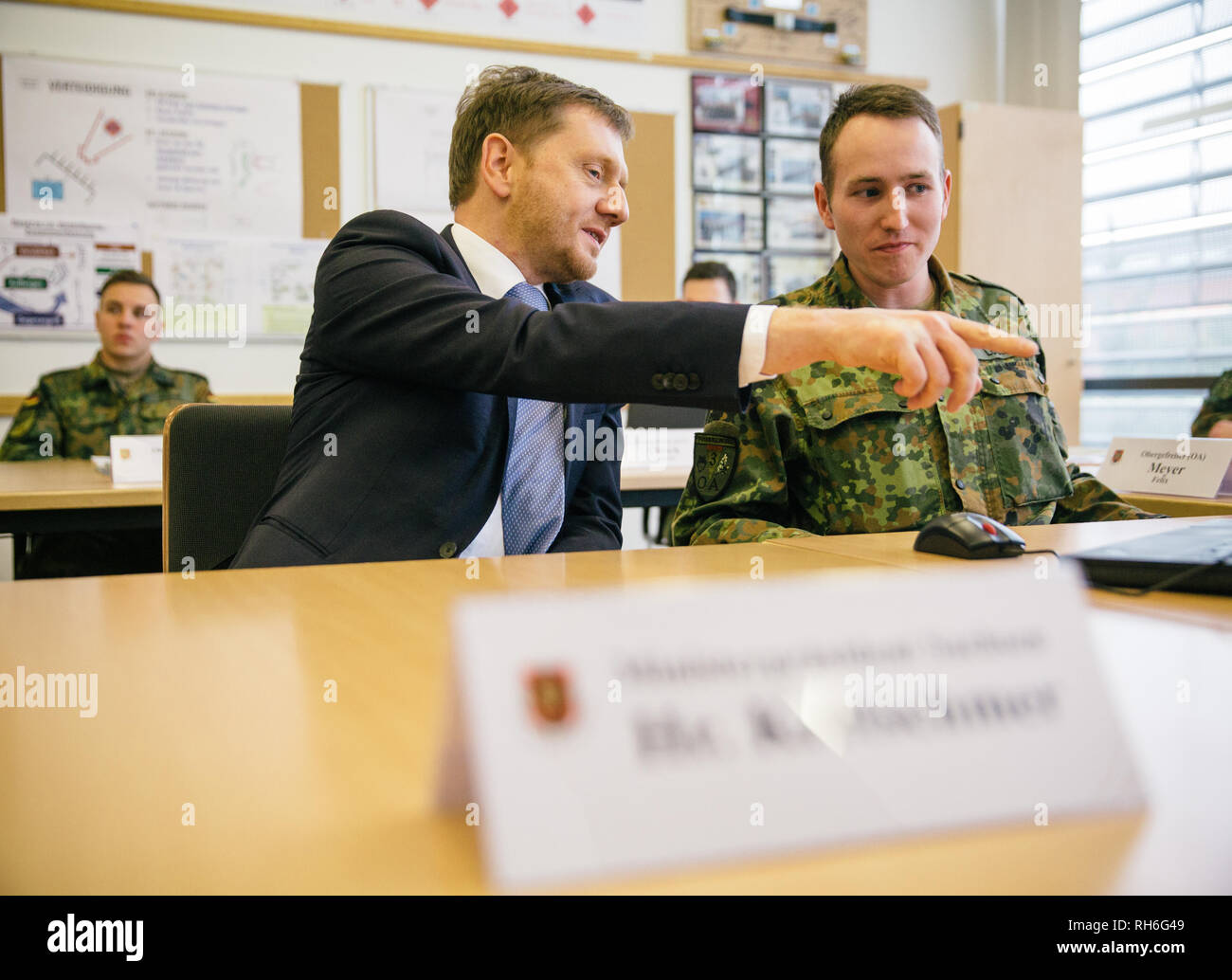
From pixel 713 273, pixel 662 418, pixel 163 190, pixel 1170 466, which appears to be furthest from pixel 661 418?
pixel 163 190

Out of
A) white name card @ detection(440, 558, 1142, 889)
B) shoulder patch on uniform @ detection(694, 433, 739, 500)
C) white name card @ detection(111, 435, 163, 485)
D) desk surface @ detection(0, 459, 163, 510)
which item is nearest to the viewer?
white name card @ detection(440, 558, 1142, 889)

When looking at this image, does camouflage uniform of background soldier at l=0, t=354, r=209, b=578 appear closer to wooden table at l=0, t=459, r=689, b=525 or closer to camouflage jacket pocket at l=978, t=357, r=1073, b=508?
wooden table at l=0, t=459, r=689, b=525

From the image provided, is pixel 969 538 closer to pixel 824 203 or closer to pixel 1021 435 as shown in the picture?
pixel 1021 435

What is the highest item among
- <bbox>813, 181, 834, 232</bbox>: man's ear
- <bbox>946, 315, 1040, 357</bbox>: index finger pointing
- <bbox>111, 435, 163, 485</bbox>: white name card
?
<bbox>813, 181, 834, 232</bbox>: man's ear

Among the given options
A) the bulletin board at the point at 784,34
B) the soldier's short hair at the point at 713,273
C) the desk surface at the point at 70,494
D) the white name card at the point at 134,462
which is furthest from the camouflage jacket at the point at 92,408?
the bulletin board at the point at 784,34

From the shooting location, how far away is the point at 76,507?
6.68ft

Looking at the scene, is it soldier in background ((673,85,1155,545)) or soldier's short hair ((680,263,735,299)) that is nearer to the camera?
soldier in background ((673,85,1155,545))

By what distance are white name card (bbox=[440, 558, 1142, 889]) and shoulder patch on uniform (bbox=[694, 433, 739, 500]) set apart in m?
1.05

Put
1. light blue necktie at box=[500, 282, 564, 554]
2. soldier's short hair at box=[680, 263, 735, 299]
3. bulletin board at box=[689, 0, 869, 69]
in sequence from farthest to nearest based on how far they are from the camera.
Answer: bulletin board at box=[689, 0, 869, 69]
soldier's short hair at box=[680, 263, 735, 299]
light blue necktie at box=[500, 282, 564, 554]

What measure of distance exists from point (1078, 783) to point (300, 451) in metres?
1.15

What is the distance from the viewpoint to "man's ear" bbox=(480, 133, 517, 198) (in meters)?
1.58

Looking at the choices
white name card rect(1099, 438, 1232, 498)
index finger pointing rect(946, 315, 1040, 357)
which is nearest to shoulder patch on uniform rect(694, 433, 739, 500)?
index finger pointing rect(946, 315, 1040, 357)
